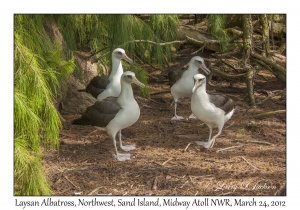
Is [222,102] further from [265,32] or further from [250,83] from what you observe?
[265,32]

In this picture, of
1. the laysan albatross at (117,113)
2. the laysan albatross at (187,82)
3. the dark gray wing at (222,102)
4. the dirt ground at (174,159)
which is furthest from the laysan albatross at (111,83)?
the dark gray wing at (222,102)

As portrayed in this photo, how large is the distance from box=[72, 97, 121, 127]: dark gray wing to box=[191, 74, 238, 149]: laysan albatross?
34.8 inches

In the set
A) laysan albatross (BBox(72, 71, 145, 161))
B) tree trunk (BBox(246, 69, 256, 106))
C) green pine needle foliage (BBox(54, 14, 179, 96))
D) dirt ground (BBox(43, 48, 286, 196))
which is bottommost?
dirt ground (BBox(43, 48, 286, 196))

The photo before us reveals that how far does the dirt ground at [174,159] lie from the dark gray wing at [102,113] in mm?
344

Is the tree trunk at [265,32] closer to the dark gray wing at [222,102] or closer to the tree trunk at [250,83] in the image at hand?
the tree trunk at [250,83]

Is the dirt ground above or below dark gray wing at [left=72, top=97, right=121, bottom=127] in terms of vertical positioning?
below

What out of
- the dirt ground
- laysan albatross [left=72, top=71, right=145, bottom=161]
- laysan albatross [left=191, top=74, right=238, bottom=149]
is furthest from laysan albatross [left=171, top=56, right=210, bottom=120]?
laysan albatross [left=72, top=71, right=145, bottom=161]

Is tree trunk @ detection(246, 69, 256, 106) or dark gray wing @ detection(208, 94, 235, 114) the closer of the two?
dark gray wing @ detection(208, 94, 235, 114)

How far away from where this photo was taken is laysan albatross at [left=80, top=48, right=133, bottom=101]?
20.1 feet

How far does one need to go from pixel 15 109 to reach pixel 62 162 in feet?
5.07

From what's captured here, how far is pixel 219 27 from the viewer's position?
6.47 metres

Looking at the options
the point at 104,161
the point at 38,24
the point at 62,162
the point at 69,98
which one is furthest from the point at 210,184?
the point at 69,98

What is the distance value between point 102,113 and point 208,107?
45.2 inches

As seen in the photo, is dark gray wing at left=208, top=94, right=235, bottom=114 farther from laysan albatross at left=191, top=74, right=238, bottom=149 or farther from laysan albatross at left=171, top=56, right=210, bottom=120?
laysan albatross at left=171, top=56, right=210, bottom=120
